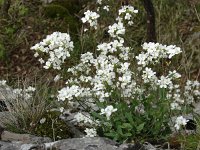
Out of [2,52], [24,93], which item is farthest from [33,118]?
[2,52]

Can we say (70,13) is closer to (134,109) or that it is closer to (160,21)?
(160,21)

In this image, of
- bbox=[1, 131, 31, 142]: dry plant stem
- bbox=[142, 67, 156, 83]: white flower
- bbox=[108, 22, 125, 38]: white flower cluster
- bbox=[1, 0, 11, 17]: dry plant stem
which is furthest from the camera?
bbox=[1, 0, 11, 17]: dry plant stem

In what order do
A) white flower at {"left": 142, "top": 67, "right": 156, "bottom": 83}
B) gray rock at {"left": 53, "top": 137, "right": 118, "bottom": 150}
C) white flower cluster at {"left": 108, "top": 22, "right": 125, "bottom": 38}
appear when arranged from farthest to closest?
white flower cluster at {"left": 108, "top": 22, "right": 125, "bottom": 38}, white flower at {"left": 142, "top": 67, "right": 156, "bottom": 83}, gray rock at {"left": 53, "top": 137, "right": 118, "bottom": 150}

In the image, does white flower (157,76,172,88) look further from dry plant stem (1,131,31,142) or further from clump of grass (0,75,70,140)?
dry plant stem (1,131,31,142)

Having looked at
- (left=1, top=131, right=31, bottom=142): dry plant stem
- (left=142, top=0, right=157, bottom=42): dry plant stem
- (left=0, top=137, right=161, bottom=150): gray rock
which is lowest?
(left=0, top=137, right=161, bottom=150): gray rock

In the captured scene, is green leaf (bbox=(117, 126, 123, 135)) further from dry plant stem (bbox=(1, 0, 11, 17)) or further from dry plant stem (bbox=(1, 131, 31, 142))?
dry plant stem (bbox=(1, 0, 11, 17))

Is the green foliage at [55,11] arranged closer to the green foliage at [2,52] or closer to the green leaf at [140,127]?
the green foliage at [2,52]

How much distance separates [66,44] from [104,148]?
0.81 metres

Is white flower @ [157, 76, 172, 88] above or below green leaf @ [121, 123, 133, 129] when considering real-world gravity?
above

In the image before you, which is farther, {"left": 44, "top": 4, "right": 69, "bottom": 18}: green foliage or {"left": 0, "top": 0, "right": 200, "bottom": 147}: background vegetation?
{"left": 44, "top": 4, "right": 69, "bottom": 18}: green foliage

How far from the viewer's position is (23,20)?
917cm

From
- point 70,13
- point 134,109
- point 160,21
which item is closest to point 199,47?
point 160,21

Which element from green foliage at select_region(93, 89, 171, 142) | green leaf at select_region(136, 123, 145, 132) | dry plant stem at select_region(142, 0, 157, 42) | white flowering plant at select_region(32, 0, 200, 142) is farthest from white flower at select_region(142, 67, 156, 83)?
dry plant stem at select_region(142, 0, 157, 42)

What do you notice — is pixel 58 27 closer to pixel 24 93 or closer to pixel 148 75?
pixel 24 93
